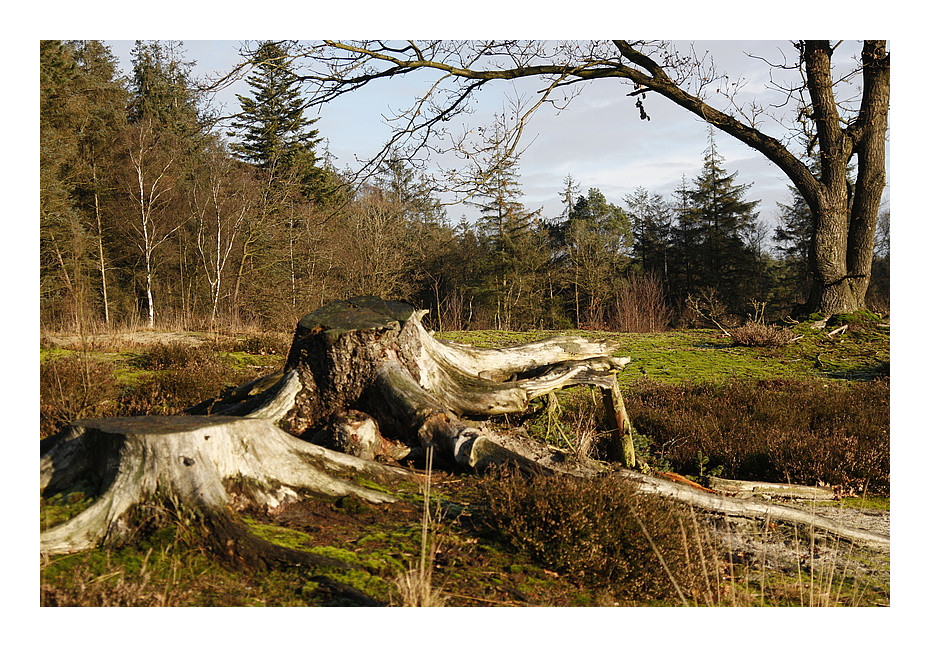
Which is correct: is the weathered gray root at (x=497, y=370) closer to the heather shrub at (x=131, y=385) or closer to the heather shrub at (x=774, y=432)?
the heather shrub at (x=774, y=432)

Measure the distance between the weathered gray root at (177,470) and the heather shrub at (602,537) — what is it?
35.5 inches

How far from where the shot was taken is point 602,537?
11.3 feet

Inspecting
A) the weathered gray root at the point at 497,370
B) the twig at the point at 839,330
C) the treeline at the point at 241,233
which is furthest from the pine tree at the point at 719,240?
the weathered gray root at the point at 497,370

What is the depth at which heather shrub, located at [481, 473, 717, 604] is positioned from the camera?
3.35 meters

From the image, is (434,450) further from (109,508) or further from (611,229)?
(611,229)

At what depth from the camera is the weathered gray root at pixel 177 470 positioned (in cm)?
326

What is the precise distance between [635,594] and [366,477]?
6.01 ft

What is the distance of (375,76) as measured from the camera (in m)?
10.3

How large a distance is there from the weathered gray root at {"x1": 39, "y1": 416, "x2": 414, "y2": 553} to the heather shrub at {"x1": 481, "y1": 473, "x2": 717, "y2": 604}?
0.90m

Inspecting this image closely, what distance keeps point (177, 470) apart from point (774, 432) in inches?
216

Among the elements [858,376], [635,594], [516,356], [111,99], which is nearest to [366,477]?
[635,594]

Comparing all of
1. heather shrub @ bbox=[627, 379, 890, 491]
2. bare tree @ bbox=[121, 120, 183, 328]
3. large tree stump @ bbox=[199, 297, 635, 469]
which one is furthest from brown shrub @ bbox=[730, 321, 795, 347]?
bare tree @ bbox=[121, 120, 183, 328]

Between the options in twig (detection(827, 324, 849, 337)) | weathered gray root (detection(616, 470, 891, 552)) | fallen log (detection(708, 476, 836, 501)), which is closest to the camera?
weathered gray root (detection(616, 470, 891, 552))

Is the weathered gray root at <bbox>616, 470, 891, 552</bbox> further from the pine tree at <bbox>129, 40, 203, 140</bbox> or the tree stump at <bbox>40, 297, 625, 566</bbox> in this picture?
the pine tree at <bbox>129, 40, 203, 140</bbox>
